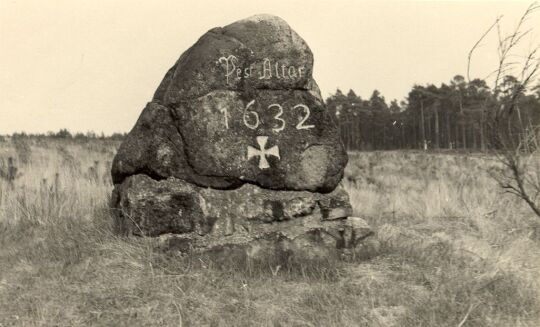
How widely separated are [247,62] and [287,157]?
941 millimetres

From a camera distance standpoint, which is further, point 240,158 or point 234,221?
point 240,158

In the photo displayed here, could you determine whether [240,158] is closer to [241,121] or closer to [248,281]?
[241,121]

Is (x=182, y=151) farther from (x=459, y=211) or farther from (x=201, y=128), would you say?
(x=459, y=211)

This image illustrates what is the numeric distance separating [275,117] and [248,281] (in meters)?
1.54

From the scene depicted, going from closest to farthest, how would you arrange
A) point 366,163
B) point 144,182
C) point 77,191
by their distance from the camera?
1. point 144,182
2. point 77,191
3. point 366,163

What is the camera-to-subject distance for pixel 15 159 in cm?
1159

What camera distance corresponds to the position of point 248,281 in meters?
4.03

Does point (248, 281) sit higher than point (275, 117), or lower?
lower

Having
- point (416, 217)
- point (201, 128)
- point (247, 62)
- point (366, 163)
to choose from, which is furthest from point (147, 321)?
point (366, 163)

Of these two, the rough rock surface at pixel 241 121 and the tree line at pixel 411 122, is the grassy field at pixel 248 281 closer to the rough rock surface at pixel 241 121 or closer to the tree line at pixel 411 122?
the rough rock surface at pixel 241 121

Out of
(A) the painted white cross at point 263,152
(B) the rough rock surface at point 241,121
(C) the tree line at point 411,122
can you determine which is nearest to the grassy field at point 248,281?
(B) the rough rock surface at point 241,121

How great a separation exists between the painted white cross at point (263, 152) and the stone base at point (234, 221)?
23 centimetres

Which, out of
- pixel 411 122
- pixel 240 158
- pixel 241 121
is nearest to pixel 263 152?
pixel 240 158

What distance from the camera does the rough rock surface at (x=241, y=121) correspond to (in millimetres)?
4621
